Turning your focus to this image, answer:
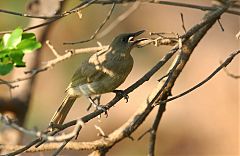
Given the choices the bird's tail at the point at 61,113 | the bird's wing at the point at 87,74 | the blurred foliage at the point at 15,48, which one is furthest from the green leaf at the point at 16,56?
the bird's wing at the point at 87,74

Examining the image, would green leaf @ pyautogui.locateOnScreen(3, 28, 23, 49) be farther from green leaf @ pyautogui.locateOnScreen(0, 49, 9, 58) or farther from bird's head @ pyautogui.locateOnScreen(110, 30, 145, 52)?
bird's head @ pyautogui.locateOnScreen(110, 30, 145, 52)

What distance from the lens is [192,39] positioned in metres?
3.30

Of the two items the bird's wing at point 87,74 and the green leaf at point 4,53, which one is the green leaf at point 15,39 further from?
the bird's wing at point 87,74

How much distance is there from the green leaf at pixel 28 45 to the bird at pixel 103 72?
142 cm

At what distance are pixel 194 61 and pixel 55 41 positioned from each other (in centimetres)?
280

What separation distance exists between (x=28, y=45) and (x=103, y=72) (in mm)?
1640

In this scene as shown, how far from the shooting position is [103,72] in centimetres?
397

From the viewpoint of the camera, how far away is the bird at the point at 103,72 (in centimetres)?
388

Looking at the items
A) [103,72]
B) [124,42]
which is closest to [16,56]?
[103,72]

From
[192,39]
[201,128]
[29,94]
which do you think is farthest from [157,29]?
[192,39]

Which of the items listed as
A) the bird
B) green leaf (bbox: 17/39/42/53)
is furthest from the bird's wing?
green leaf (bbox: 17/39/42/53)

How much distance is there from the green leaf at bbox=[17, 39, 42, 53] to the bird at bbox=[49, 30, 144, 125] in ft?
4.67

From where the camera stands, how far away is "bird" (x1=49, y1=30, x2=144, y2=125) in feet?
12.7

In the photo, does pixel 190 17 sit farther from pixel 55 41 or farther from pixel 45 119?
pixel 45 119
